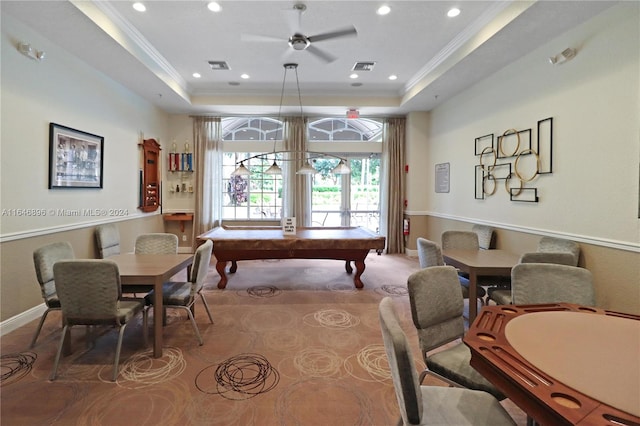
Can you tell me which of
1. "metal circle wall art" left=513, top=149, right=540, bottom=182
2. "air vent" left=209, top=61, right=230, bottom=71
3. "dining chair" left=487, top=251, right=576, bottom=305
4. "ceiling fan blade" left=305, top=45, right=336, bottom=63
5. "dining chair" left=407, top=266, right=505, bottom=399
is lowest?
"dining chair" left=407, top=266, right=505, bottom=399

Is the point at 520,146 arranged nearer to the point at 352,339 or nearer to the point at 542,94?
the point at 542,94

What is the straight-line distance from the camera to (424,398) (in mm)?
1420

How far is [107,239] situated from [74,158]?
3.78ft

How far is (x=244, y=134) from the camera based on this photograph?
23.3ft

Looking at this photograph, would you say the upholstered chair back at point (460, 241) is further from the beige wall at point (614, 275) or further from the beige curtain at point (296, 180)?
the beige curtain at point (296, 180)

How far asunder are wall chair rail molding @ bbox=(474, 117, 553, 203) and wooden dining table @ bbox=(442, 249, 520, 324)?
3.57 ft

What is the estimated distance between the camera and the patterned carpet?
195 centimetres

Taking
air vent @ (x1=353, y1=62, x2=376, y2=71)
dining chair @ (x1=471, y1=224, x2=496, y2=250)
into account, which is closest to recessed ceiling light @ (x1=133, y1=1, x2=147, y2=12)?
air vent @ (x1=353, y1=62, x2=376, y2=71)

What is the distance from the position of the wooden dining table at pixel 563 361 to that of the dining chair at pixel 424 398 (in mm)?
261

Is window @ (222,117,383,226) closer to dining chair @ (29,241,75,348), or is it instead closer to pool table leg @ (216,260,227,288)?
pool table leg @ (216,260,227,288)

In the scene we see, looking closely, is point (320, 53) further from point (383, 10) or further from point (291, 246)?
point (291, 246)

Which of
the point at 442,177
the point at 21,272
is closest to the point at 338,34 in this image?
the point at 442,177

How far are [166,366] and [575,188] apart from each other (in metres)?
4.17

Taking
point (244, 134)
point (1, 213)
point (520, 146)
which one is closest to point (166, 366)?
point (1, 213)
